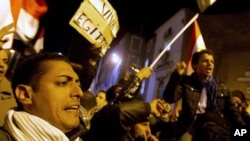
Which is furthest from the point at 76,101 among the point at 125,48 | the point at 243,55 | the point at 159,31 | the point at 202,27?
the point at 125,48

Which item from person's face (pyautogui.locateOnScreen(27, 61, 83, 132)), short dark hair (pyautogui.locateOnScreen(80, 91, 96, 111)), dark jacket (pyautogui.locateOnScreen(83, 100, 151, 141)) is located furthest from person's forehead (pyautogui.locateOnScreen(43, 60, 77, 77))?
short dark hair (pyautogui.locateOnScreen(80, 91, 96, 111))

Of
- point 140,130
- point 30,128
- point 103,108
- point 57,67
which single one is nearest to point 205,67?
point 140,130

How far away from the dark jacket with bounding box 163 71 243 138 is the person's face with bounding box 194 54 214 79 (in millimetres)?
81

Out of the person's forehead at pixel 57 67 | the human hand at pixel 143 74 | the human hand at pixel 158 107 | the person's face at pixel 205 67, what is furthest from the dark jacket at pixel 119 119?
the person's face at pixel 205 67

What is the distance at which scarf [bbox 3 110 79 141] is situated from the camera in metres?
1.82

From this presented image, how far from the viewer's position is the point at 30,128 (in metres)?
1.84

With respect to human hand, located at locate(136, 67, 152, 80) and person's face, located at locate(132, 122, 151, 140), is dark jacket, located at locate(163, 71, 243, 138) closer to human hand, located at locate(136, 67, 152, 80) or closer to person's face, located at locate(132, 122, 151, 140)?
human hand, located at locate(136, 67, 152, 80)

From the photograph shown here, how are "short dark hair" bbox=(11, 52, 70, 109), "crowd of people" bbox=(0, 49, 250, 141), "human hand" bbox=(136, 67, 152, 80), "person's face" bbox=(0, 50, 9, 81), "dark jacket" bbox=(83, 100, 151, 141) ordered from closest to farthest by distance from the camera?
"crowd of people" bbox=(0, 49, 250, 141) → "short dark hair" bbox=(11, 52, 70, 109) → "dark jacket" bbox=(83, 100, 151, 141) → "person's face" bbox=(0, 50, 9, 81) → "human hand" bbox=(136, 67, 152, 80)

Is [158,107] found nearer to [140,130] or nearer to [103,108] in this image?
[140,130]

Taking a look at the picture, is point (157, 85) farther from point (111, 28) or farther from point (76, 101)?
point (76, 101)

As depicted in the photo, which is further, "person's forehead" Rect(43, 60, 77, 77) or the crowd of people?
"person's forehead" Rect(43, 60, 77, 77)

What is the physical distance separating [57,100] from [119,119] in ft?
3.22

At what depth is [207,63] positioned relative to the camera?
4.33m

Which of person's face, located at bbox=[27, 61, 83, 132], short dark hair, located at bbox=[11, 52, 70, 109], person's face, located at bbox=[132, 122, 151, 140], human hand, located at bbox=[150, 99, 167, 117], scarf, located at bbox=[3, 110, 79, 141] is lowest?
person's face, located at bbox=[132, 122, 151, 140]
